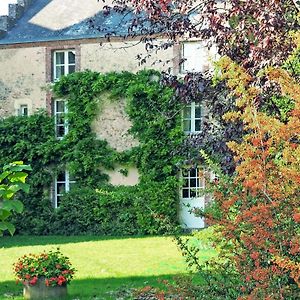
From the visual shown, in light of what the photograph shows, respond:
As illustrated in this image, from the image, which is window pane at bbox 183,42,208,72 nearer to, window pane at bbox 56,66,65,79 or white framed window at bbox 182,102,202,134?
white framed window at bbox 182,102,202,134

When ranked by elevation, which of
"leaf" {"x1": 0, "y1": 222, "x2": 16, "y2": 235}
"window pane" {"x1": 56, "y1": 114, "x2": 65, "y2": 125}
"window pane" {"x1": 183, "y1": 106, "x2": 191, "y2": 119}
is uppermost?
"window pane" {"x1": 183, "y1": 106, "x2": 191, "y2": 119}

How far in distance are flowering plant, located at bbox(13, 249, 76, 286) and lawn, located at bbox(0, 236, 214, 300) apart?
48 centimetres

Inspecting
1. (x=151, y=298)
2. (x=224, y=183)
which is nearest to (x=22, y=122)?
(x=151, y=298)

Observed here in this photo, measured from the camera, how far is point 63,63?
2644 centimetres

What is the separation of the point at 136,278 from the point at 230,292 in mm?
7333

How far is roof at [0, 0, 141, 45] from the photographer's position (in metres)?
26.2

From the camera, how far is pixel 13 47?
26.6m

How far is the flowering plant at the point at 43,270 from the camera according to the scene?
1033 cm

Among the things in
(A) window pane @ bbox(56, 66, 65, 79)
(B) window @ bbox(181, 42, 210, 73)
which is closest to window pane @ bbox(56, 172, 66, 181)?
(A) window pane @ bbox(56, 66, 65, 79)

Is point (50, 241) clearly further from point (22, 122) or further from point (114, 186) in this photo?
point (22, 122)

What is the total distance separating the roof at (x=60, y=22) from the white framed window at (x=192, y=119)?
3701 mm

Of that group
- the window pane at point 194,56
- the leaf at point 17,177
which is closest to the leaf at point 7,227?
the leaf at point 17,177

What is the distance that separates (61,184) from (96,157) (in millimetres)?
2064

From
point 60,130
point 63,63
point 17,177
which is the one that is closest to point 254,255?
point 17,177
